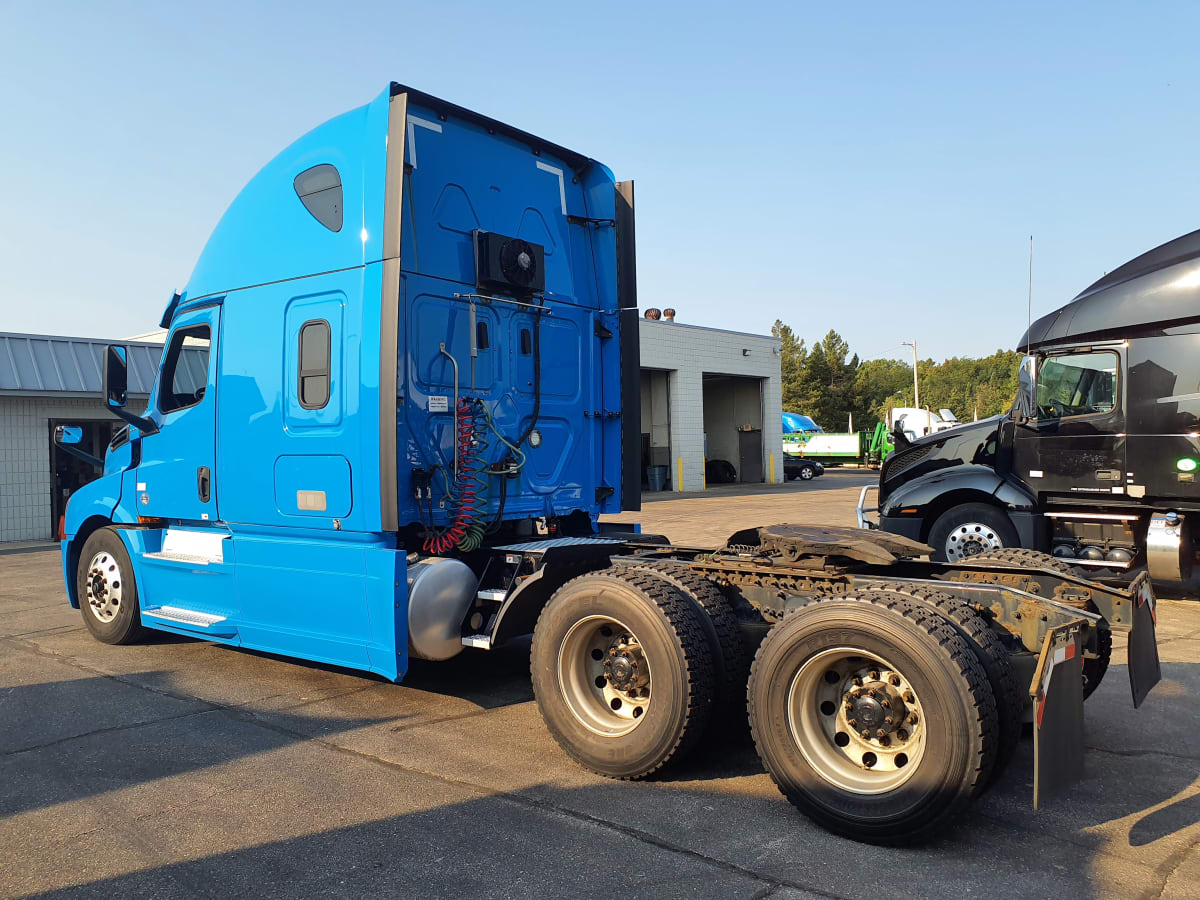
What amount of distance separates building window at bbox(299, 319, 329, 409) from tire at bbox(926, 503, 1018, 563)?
677cm

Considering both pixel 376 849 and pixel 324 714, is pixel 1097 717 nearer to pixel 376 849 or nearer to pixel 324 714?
pixel 376 849

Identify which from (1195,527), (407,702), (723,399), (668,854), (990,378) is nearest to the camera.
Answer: (668,854)

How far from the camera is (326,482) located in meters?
5.62

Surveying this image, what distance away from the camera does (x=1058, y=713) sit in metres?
3.48

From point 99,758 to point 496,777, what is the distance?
2228 mm

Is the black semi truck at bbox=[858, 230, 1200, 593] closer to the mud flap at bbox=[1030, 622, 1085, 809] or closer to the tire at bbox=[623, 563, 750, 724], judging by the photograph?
the tire at bbox=[623, 563, 750, 724]

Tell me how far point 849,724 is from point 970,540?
649cm

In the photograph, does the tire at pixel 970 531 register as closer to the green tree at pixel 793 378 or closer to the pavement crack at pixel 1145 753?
the pavement crack at pixel 1145 753

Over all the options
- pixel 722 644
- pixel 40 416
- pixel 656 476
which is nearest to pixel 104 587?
pixel 722 644

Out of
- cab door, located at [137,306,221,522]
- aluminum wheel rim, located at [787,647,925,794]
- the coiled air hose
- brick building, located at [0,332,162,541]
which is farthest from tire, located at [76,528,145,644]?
brick building, located at [0,332,162,541]

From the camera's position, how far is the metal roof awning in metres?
17.4

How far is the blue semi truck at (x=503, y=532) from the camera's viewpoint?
3.73 meters

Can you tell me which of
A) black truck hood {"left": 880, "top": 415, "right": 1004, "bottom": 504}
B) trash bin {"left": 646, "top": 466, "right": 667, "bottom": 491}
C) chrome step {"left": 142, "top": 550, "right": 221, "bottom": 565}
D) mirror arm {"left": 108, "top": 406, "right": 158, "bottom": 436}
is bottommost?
chrome step {"left": 142, "top": 550, "right": 221, "bottom": 565}

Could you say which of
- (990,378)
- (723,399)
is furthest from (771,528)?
(990,378)
